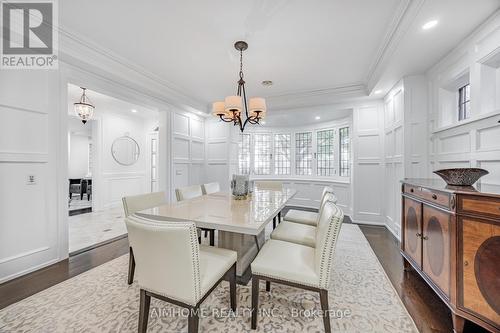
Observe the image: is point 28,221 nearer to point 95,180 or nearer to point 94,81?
point 94,81

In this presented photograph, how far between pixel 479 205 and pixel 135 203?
2.83 meters

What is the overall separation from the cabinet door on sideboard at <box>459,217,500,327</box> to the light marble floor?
4.16 m

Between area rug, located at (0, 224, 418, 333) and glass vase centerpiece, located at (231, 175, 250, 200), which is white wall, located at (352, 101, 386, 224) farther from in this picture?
glass vase centerpiece, located at (231, 175, 250, 200)

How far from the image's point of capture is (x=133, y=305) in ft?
5.52

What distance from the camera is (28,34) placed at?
6.97ft

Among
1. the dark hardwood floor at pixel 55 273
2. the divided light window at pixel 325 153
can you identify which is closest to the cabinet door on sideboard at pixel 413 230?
the divided light window at pixel 325 153

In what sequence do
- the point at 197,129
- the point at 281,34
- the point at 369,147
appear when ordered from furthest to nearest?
the point at 197,129 → the point at 369,147 → the point at 281,34

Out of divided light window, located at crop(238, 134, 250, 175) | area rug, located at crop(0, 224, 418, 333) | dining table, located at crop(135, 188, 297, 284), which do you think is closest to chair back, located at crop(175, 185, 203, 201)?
dining table, located at crop(135, 188, 297, 284)

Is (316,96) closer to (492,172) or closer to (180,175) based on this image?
(492,172)

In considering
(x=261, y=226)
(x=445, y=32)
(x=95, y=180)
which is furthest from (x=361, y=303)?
(x=95, y=180)

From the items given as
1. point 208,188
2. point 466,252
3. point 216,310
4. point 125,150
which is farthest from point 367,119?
point 125,150

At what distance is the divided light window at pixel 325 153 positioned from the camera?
5.34 metres

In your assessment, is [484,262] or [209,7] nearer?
[484,262]

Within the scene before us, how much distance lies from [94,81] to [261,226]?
3150 millimetres
